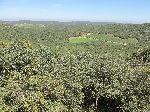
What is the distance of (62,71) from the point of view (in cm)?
6306

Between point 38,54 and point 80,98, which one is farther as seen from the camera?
point 38,54

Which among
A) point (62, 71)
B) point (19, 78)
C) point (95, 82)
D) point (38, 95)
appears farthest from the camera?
point (62, 71)


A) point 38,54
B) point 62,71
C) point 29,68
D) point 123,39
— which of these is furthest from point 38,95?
point 123,39

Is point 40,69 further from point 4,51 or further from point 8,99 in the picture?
point 8,99

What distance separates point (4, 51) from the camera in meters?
76.8

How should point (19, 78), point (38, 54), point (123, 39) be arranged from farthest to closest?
point (123, 39) → point (38, 54) → point (19, 78)

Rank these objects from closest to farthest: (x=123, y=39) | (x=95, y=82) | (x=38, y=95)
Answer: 1. (x=38, y=95)
2. (x=95, y=82)
3. (x=123, y=39)

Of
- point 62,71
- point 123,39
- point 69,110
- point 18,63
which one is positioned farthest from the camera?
point 123,39

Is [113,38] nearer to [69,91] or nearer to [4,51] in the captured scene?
[4,51]

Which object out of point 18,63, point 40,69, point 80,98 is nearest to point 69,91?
point 80,98

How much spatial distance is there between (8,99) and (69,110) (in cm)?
940

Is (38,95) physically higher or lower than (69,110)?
higher

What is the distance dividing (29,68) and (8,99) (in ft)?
63.8

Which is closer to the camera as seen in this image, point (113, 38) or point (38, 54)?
point (38, 54)
